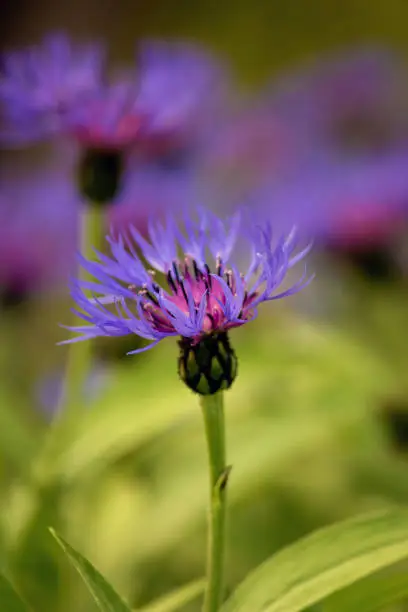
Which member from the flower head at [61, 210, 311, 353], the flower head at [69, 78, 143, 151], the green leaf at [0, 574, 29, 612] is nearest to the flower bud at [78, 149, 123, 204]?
the flower head at [69, 78, 143, 151]

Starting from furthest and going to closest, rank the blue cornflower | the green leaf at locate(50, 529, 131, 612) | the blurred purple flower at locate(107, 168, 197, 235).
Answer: the blurred purple flower at locate(107, 168, 197, 235)
the blue cornflower
the green leaf at locate(50, 529, 131, 612)

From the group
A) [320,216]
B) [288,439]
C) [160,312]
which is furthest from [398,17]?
[160,312]

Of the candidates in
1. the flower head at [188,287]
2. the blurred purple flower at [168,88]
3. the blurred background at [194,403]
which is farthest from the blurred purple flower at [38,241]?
the flower head at [188,287]

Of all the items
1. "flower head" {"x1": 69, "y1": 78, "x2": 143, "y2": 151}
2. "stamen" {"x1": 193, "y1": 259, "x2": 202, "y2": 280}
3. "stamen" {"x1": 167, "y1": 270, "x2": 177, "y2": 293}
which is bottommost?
"stamen" {"x1": 167, "y1": 270, "x2": 177, "y2": 293}

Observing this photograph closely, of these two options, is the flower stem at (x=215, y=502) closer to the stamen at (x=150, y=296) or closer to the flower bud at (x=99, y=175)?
the stamen at (x=150, y=296)

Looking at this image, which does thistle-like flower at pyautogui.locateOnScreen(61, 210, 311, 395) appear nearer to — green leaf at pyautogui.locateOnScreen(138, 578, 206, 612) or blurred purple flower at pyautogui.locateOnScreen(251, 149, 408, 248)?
green leaf at pyautogui.locateOnScreen(138, 578, 206, 612)

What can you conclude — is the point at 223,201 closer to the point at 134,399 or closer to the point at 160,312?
the point at 134,399
